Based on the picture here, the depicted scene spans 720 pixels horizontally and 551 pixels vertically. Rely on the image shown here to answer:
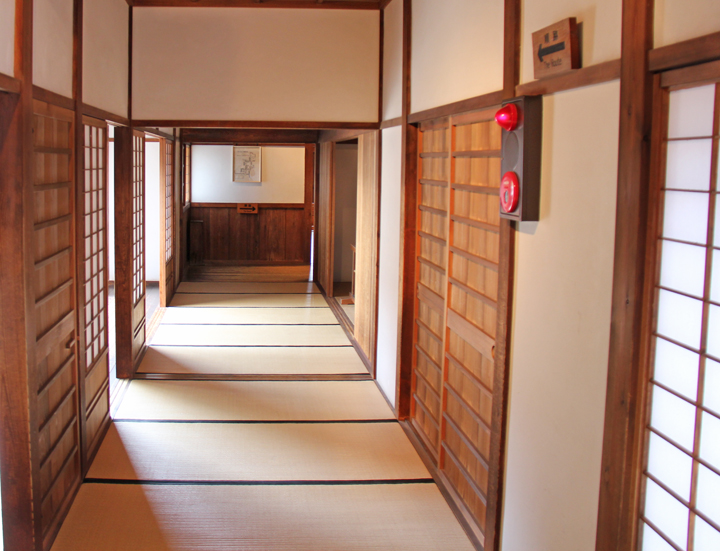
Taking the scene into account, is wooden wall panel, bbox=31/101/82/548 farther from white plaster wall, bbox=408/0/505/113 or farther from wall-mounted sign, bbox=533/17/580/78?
wall-mounted sign, bbox=533/17/580/78

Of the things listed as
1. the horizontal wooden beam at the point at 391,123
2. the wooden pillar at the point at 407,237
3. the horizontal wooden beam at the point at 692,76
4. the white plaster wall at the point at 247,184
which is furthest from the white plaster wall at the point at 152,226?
the horizontal wooden beam at the point at 692,76

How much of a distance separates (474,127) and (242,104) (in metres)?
2.41

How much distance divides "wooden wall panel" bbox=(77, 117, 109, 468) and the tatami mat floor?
0.21 metres

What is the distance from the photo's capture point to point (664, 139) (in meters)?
1.55

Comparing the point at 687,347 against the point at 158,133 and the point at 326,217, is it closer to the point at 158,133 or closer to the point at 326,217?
the point at 158,133

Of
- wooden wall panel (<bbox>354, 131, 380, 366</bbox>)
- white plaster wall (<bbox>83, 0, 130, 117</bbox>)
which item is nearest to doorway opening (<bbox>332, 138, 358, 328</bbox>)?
wooden wall panel (<bbox>354, 131, 380, 366</bbox>)

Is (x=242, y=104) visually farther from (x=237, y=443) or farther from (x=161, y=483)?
(x=161, y=483)

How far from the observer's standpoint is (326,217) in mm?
8320

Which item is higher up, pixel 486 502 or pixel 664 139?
pixel 664 139

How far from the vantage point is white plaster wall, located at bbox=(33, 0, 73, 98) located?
262 cm

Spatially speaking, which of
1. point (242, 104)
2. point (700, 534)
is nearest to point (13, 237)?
point (700, 534)

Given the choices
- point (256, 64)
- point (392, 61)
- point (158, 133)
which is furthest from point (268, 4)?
point (158, 133)

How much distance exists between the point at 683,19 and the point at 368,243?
4029 millimetres

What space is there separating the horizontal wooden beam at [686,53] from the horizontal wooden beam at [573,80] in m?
0.17
